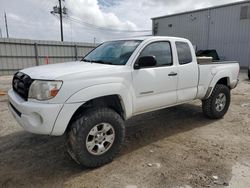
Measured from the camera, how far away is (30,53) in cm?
1662

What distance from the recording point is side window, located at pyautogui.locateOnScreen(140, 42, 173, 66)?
3.86m

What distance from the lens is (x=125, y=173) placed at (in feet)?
10.0

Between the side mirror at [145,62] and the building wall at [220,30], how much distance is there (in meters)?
19.3

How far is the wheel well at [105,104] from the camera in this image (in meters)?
3.12

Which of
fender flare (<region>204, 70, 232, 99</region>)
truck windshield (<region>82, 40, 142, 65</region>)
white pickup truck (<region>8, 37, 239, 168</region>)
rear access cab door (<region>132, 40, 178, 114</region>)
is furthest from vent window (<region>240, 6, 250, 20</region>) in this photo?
truck windshield (<region>82, 40, 142, 65</region>)

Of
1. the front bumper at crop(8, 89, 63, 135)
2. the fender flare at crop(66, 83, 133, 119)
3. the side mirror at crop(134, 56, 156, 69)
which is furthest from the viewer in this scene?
the side mirror at crop(134, 56, 156, 69)

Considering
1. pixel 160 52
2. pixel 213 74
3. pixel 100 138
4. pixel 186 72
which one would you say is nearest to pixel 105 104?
pixel 100 138

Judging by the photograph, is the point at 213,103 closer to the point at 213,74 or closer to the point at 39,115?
the point at 213,74

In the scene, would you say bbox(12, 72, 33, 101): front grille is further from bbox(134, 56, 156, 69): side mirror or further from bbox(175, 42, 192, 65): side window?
bbox(175, 42, 192, 65): side window

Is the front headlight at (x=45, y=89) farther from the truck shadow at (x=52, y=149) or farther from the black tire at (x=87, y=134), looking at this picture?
the truck shadow at (x=52, y=149)

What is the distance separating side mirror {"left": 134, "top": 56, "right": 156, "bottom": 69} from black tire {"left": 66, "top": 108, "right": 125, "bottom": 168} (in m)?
0.86

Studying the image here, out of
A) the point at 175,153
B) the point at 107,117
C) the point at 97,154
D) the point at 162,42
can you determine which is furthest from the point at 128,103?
the point at 162,42

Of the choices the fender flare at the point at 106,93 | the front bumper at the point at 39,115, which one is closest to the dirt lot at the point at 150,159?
the front bumper at the point at 39,115

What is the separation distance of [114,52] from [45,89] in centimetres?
162
